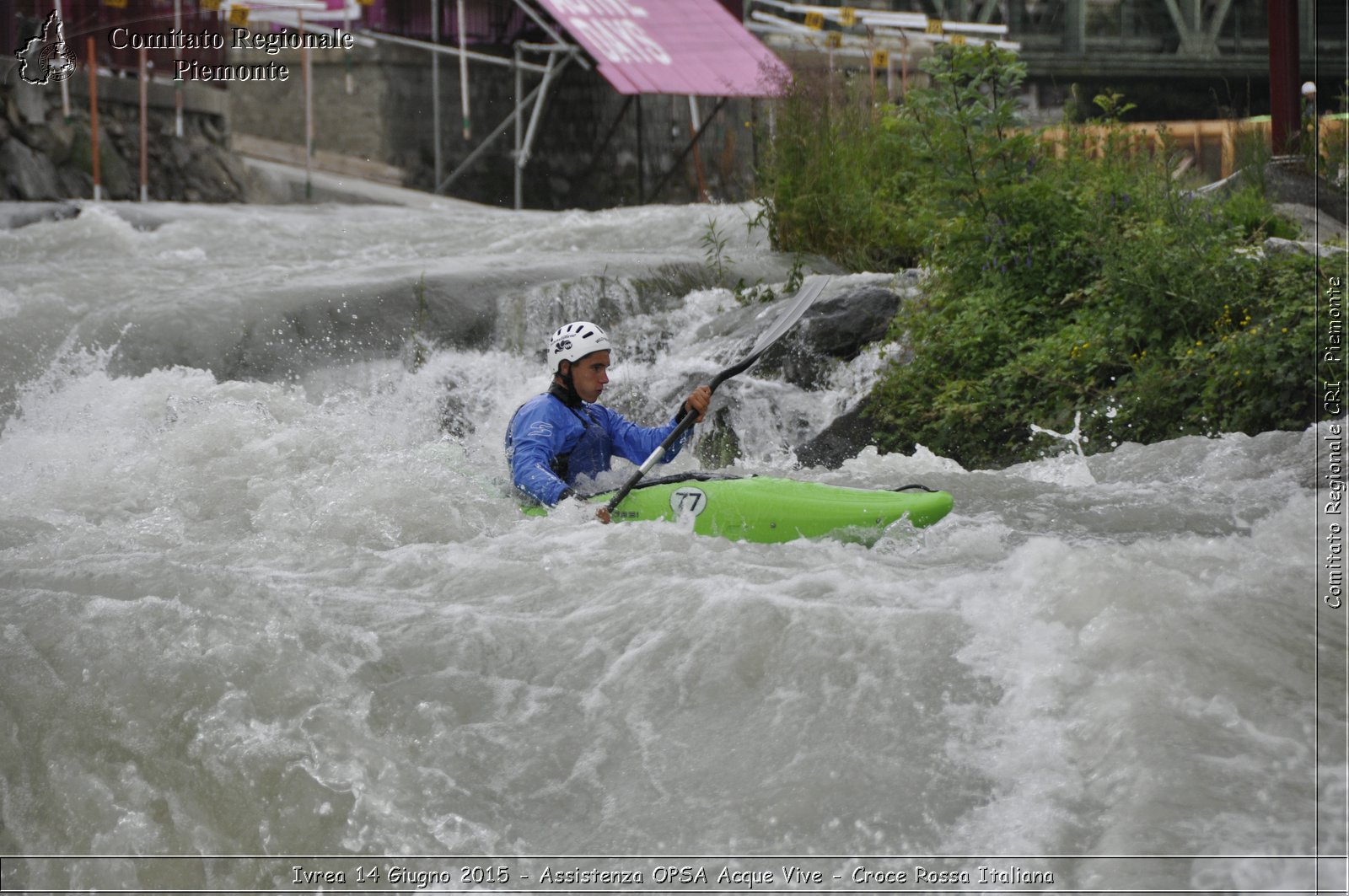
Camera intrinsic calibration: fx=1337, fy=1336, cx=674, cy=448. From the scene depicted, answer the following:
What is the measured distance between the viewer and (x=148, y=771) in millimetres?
3309

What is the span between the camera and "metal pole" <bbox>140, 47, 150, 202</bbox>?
12.7 m

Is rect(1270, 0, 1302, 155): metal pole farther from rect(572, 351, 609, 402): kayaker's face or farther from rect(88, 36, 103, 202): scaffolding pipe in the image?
rect(88, 36, 103, 202): scaffolding pipe

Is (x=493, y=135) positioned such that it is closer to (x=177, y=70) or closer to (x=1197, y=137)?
(x=177, y=70)

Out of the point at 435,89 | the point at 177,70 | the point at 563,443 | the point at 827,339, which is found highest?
the point at 177,70

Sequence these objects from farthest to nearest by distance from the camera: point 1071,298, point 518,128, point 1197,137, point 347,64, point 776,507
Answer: point 347,64
point 518,128
point 1197,137
point 1071,298
point 776,507

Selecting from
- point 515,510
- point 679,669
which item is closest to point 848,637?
point 679,669

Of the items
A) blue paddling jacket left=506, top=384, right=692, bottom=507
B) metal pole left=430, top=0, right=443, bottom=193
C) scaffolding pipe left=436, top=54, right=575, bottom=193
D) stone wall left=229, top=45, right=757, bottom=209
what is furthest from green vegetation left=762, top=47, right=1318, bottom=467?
metal pole left=430, top=0, right=443, bottom=193

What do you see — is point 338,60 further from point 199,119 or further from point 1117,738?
point 1117,738

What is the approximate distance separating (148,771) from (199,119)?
12.2 meters

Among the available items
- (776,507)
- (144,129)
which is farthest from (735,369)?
(144,129)

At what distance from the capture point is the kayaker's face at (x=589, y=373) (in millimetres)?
5328

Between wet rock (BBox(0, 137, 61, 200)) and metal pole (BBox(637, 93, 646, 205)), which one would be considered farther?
metal pole (BBox(637, 93, 646, 205))

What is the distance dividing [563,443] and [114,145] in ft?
30.8

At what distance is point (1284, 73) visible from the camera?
29.1 feet
